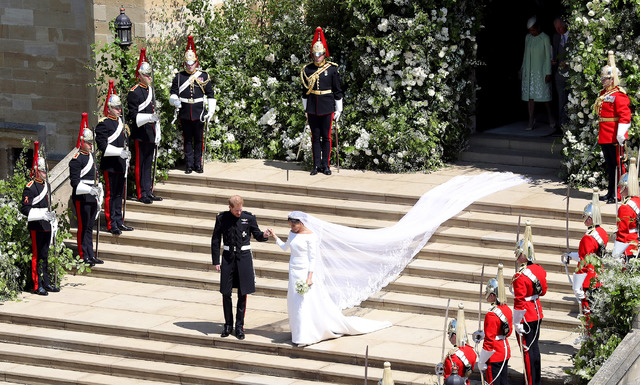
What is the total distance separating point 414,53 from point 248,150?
9.54ft

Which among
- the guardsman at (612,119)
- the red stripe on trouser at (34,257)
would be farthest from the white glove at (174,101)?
the guardsman at (612,119)

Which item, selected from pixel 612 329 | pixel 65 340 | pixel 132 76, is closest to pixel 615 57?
pixel 612 329

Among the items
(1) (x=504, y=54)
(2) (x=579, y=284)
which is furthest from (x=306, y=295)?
(1) (x=504, y=54)

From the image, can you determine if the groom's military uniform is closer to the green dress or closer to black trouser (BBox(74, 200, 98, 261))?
black trouser (BBox(74, 200, 98, 261))

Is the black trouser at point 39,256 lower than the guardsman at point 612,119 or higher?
lower

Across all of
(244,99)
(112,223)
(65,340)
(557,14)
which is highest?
(557,14)

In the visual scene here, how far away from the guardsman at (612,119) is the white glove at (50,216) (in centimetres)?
685

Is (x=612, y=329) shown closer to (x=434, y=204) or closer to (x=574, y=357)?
(x=574, y=357)

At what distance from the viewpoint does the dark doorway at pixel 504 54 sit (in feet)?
65.6

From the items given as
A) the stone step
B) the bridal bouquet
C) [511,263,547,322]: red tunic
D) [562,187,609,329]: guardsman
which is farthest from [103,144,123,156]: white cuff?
[562,187,609,329]: guardsman

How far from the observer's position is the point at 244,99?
1978 centimetres

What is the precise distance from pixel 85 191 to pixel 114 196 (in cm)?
79

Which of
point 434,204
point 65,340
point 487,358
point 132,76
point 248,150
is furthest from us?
point 248,150

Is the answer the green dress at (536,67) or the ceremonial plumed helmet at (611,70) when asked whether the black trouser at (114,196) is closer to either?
the ceremonial plumed helmet at (611,70)
